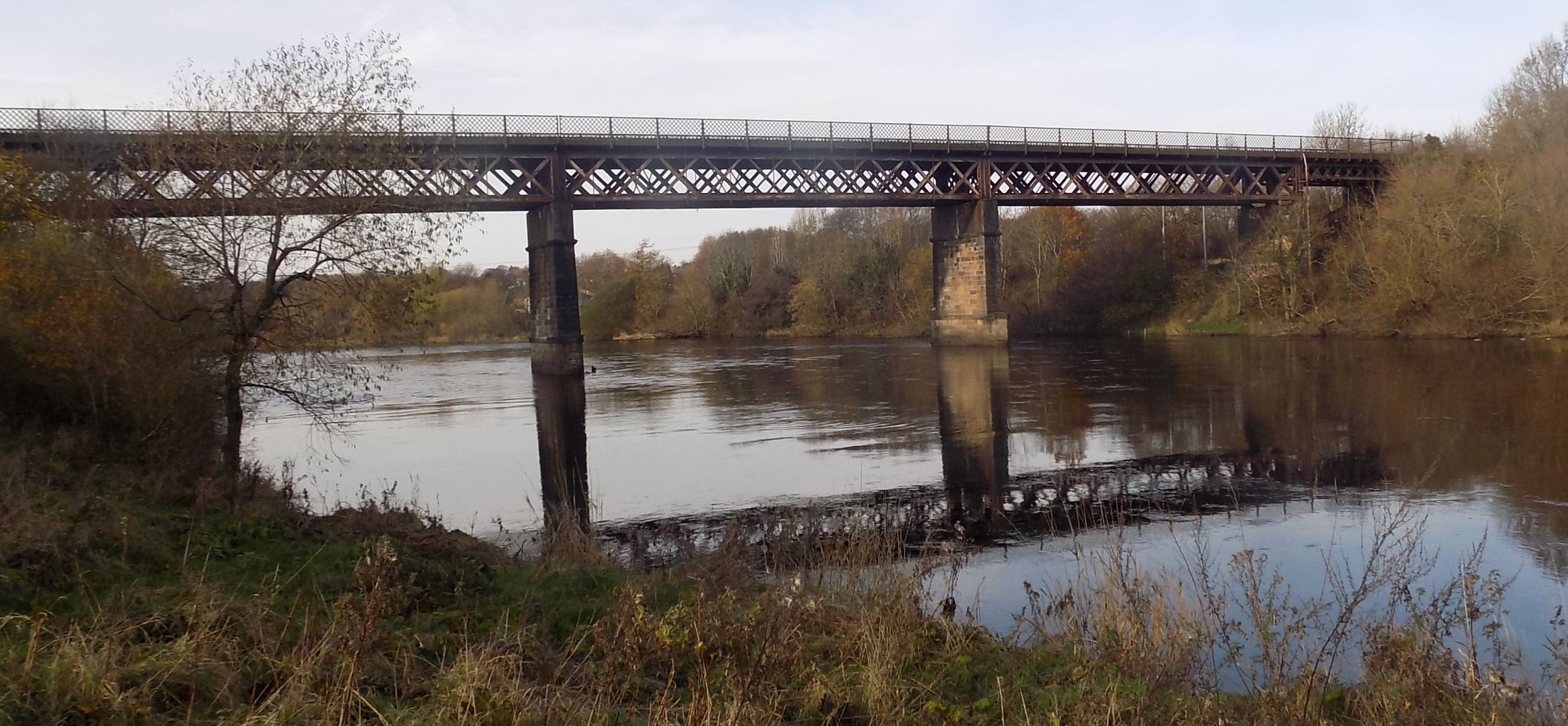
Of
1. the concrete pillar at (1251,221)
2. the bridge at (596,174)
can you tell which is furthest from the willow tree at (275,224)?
the concrete pillar at (1251,221)

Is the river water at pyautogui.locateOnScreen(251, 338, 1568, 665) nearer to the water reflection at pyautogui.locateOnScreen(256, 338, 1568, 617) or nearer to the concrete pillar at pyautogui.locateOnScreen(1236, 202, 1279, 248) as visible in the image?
the water reflection at pyautogui.locateOnScreen(256, 338, 1568, 617)

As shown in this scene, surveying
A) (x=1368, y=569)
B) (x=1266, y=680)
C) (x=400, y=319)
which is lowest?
(x=1266, y=680)

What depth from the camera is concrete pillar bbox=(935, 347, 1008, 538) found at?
1387 centimetres

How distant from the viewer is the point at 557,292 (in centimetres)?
4347

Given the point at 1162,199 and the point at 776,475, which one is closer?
the point at 776,475

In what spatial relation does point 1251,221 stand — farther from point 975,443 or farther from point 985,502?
point 985,502

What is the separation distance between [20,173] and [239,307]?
327cm

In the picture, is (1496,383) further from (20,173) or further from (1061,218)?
(1061,218)

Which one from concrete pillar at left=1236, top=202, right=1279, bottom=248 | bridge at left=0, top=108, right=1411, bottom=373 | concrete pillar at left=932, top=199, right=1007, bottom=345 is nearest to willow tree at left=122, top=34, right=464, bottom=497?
bridge at left=0, top=108, right=1411, bottom=373

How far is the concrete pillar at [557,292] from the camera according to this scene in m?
43.7

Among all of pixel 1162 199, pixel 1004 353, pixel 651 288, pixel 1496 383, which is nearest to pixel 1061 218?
pixel 1162 199

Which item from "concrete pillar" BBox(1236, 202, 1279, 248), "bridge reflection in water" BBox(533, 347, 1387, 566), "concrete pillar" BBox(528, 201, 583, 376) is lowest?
"bridge reflection in water" BBox(533, 347, 1387, 566)

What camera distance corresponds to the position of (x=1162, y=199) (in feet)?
188

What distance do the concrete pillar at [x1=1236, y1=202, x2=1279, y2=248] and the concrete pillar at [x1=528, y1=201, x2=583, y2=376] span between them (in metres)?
41.8
